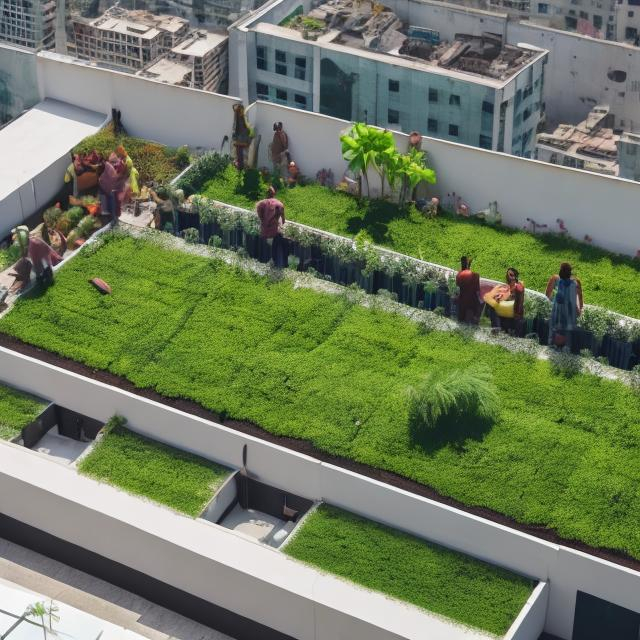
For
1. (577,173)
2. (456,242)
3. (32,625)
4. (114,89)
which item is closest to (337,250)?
(456,242)

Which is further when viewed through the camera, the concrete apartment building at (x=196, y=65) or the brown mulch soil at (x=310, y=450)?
the concrete apartment building at (x=196, y=65)

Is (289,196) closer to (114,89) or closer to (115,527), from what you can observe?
(114,89)

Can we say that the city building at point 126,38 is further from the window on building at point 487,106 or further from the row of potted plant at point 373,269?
the row of potted plant at point 373,269

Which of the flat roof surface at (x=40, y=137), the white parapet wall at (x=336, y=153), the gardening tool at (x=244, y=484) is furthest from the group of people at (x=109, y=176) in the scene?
the gardening tool at (x=244, y=484)

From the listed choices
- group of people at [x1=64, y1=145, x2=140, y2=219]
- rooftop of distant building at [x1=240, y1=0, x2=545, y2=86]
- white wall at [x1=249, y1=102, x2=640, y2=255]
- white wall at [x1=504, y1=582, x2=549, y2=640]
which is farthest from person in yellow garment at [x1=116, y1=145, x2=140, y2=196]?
white wall at [x1=504, y1=582, x2=549, y2=640]

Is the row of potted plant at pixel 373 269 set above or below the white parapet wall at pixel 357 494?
above

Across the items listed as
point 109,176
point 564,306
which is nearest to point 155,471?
point 109,176
